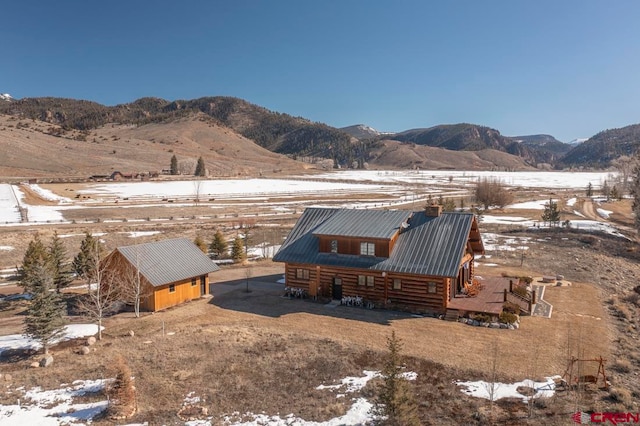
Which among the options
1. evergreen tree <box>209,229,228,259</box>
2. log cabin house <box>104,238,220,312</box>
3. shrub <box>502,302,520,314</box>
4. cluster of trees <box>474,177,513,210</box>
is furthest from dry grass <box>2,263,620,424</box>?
cluster of trees <box>474,177,513,210</box>

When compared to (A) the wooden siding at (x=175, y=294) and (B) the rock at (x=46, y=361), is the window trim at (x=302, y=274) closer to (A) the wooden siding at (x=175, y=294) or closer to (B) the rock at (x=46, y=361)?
(A) the wooden siding at (x=175, y=294)

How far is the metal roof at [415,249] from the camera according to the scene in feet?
88.0

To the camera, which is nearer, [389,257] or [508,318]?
[508,318]

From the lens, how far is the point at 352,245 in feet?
96.3

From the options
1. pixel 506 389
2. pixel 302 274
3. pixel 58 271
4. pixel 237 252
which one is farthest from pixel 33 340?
pixel 506 389

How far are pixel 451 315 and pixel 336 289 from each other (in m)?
7.64

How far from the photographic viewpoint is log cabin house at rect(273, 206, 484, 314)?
26.9 metres

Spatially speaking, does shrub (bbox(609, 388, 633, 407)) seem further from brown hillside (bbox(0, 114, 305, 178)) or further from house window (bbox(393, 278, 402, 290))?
brown hillside (bbox(0, 114, 305, 178))

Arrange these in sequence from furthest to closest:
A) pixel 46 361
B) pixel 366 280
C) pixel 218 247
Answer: pixel 218 247 → pixel 366 280 → pixel 46 361

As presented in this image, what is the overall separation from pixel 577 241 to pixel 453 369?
39433 millimetres

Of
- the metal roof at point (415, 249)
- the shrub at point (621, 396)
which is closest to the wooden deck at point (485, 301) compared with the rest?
the metal roof at point (415, 249)

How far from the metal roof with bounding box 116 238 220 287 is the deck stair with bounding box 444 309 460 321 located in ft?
51.4

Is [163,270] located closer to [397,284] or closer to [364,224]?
[364,224]

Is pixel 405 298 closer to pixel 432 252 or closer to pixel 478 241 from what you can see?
pixel 432 252
